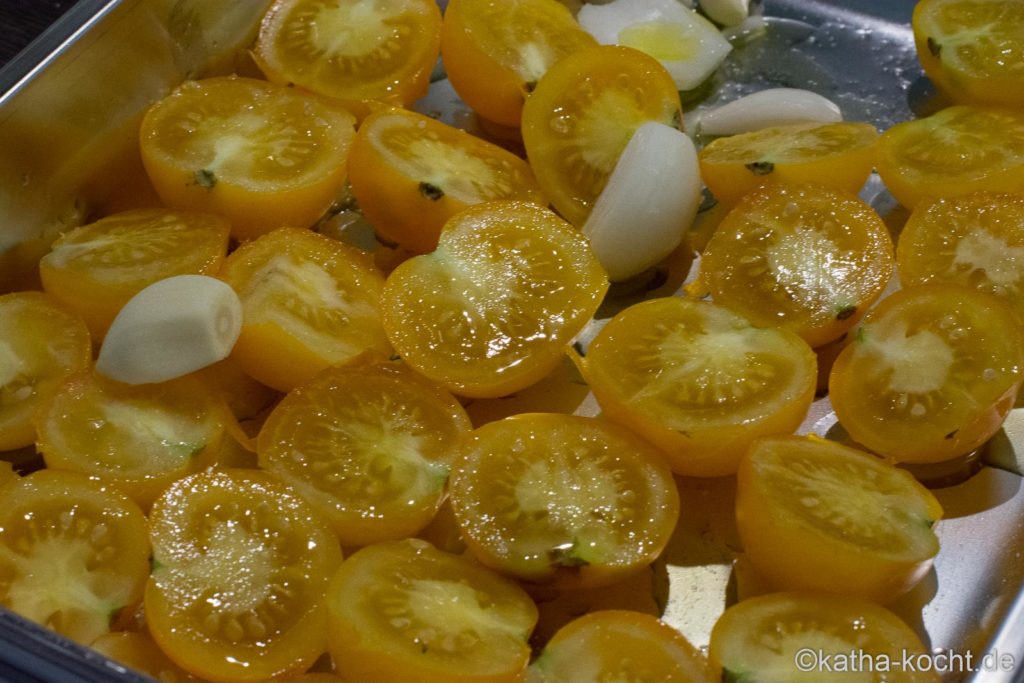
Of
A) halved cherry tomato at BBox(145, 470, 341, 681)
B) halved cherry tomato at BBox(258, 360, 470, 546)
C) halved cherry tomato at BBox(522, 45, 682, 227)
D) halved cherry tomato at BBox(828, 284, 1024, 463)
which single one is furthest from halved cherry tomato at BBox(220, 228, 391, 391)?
halved cherry tomato at BBox(828, 284, 1024, 463)

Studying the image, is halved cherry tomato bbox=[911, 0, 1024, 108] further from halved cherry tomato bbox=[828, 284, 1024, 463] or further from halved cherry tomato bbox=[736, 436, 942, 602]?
halved cherry tomato bbox=[736, 436, 942, 602]

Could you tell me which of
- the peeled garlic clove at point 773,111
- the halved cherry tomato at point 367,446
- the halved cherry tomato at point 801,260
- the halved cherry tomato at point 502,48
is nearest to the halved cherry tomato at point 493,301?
the halved cherry tomato at point 367,446

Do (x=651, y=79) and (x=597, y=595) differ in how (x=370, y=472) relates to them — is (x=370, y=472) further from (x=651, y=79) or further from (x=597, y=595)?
(x=651, y=79)

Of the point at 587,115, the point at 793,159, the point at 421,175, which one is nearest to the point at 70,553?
the point at 421,175

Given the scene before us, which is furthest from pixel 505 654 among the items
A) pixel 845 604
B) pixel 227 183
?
pixel 227 183

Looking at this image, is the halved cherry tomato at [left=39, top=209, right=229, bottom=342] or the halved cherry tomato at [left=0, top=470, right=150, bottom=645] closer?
the halved cherry tomato at [left=0, top=470, right=150, bottom=645]
